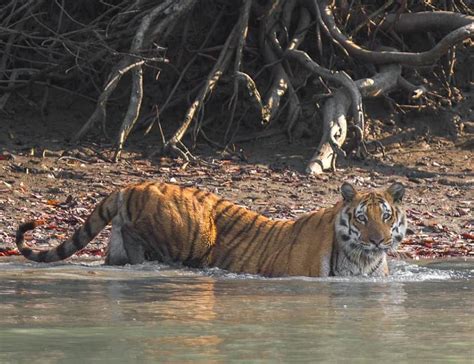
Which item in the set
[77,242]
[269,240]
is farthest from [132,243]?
[269,240]

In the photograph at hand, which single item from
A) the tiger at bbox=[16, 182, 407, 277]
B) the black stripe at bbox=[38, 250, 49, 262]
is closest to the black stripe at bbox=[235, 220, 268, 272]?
the tiger at bbox=[16, 182, 407, 277]

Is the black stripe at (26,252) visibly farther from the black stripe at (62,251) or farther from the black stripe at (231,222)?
the black stripe at (231,222)

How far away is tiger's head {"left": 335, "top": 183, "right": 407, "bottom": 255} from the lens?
8.91 meters

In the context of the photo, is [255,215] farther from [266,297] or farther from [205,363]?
[205,363]

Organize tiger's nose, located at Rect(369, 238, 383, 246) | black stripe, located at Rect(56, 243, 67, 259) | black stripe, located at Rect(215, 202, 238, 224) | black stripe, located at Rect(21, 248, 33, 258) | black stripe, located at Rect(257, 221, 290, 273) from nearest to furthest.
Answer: tiger's nose, located at Rect(369, 238, 383, 246)
black stripe, located at Rect(257, 221, 290, 273)
black stripe, located at Rect(21, 248, 33, 258)
black stripe, located at Rect(56, 243, 67, 259)
black stripe, located at Rect(215, 202, 238, 224)

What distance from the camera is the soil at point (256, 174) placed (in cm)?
1164

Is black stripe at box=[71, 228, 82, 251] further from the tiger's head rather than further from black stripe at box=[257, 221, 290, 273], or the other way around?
the tiger's head

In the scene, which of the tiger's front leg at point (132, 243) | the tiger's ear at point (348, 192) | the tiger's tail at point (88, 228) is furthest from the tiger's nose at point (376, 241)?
the tiger's tail at point (88, 228)

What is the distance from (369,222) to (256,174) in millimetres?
4707

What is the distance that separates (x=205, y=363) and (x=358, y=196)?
3.86m

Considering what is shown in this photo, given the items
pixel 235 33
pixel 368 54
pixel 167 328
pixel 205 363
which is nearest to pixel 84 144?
pixel 235 33

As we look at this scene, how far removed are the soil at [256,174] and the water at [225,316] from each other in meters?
1.93

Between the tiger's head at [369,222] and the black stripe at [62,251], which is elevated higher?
the tiger's head at [369,222]

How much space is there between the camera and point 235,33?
48.5ft
